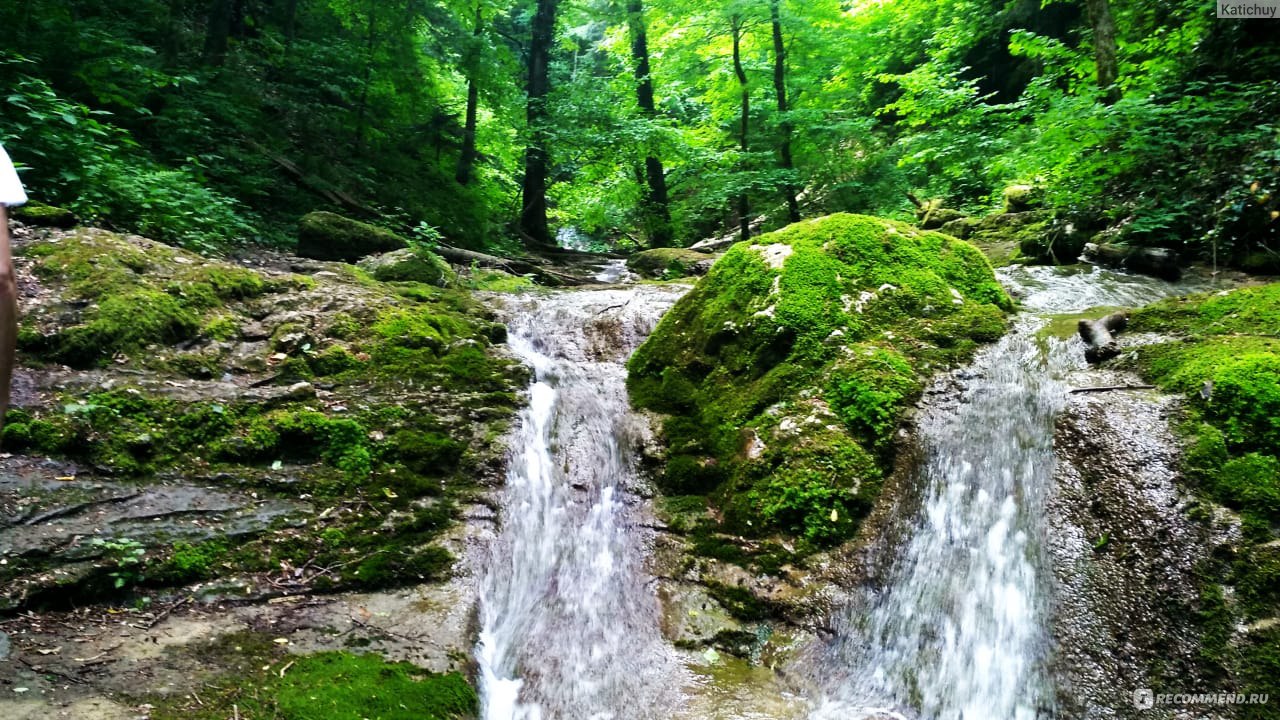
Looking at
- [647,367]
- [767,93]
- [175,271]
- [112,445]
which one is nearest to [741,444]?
[647,367]

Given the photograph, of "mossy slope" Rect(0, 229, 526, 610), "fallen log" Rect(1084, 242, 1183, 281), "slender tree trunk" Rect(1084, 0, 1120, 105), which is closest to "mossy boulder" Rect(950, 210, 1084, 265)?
"fallen log" Rect(1084, 242, 1183, 281)

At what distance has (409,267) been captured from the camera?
8266 millimetres

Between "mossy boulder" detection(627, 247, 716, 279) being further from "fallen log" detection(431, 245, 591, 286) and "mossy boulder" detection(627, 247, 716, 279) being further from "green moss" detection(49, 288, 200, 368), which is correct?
"green moss" detection(49, 288, 200, 368)

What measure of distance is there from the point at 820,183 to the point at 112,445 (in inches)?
486

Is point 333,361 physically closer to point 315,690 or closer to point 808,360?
point 315,690

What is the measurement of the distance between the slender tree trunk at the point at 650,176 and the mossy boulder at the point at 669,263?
3.08 metres

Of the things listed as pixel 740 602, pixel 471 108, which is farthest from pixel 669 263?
pixel 740 602

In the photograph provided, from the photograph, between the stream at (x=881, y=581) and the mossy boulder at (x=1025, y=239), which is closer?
the stream at (x=881, y=581)

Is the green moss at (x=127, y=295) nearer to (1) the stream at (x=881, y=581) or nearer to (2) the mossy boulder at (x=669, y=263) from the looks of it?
(1) the stream at (x=881, y=581)

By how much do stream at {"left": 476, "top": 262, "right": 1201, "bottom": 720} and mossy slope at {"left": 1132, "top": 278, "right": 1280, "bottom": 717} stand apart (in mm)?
699

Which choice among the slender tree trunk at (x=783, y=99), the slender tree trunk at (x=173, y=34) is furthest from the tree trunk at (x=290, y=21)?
the slender tree trunk at (x=783, y=99)

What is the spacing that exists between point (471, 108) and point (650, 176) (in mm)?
4708

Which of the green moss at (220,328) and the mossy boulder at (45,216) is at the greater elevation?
the mossy boulder at (45,216)

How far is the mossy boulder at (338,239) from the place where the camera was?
905 centimetres
